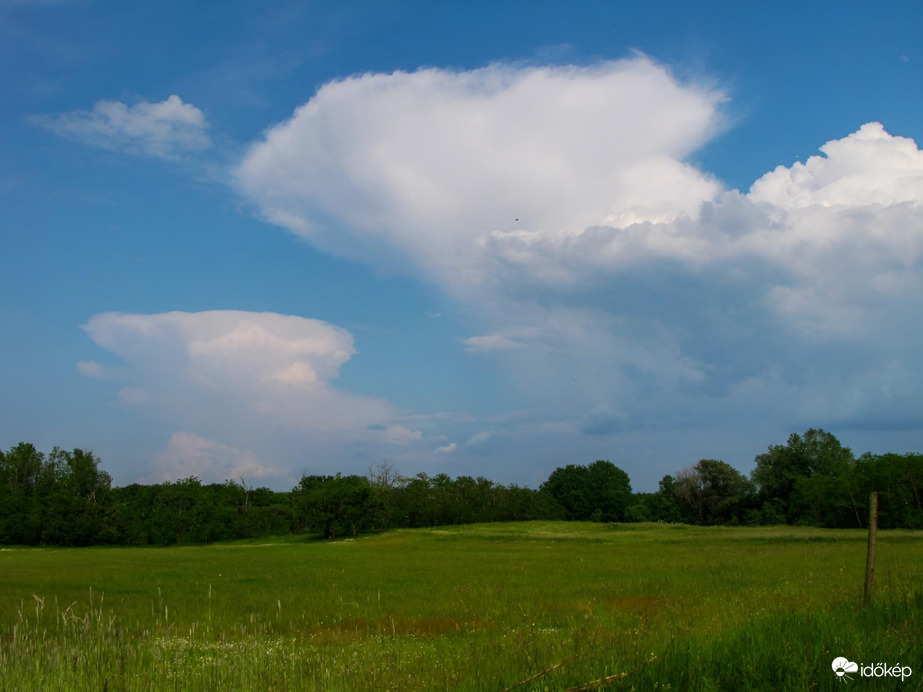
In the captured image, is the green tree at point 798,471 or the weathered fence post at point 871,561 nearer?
the weathered fence post at point 871,561

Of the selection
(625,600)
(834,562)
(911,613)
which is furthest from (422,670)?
(834,562)

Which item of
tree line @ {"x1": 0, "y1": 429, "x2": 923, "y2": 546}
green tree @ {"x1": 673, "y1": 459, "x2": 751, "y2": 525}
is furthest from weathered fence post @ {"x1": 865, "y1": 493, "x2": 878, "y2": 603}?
green tree @ {"x1": 673, "y1": 459, "x2": 751, "y2": 525}

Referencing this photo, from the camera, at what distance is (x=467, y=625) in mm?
14461

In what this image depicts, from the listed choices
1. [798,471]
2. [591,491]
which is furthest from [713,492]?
[591,491]

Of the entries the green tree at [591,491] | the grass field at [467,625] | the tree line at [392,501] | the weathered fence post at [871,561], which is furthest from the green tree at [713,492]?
the weathered fence post at [871,561]

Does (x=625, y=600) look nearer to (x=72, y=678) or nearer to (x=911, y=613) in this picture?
(x=911, y=613)

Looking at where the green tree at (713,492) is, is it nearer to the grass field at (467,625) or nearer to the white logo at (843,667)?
the grass field at (467,625)

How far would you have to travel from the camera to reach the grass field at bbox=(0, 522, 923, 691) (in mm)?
6441

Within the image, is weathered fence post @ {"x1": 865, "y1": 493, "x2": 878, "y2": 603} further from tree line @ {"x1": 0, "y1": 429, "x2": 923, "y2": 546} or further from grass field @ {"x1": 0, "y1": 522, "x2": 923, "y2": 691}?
tree line @ {"x1": 0, "y1": 429, "x2": 923, "y2": 546}

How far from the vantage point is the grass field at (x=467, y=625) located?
644 centimetres
